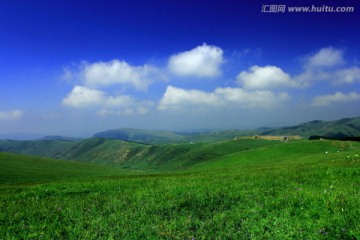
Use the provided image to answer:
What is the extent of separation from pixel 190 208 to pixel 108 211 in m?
3.77

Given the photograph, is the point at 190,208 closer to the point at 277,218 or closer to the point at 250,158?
the point at 277,218

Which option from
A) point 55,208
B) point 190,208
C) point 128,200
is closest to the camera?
point 190,208

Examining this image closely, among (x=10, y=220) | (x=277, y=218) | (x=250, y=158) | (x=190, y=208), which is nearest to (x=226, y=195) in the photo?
(x=190, y=208)

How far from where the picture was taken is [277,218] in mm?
11719

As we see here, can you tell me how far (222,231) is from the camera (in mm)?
11047

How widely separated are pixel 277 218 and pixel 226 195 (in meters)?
5.18

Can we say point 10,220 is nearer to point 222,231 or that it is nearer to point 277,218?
point 222,231

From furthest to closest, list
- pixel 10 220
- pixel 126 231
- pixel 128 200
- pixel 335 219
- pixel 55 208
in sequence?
1. pixel 128 200
2. pixel 55 208
3. pixel 10 220
4. pixel 126 231
5. pixel 335 219

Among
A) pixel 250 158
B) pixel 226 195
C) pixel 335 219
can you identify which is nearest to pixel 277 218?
pixel 335 219

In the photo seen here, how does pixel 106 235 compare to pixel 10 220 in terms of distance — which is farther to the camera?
pixel 10 220

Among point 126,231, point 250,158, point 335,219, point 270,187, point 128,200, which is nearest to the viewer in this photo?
point 335,219

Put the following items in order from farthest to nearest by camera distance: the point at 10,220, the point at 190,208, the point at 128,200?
the point at 128,200 → the point at 190,208 → the point at 10,220

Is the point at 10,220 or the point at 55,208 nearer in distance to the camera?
the point at 10,220

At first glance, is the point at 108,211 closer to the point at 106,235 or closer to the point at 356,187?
the point at 106,235
